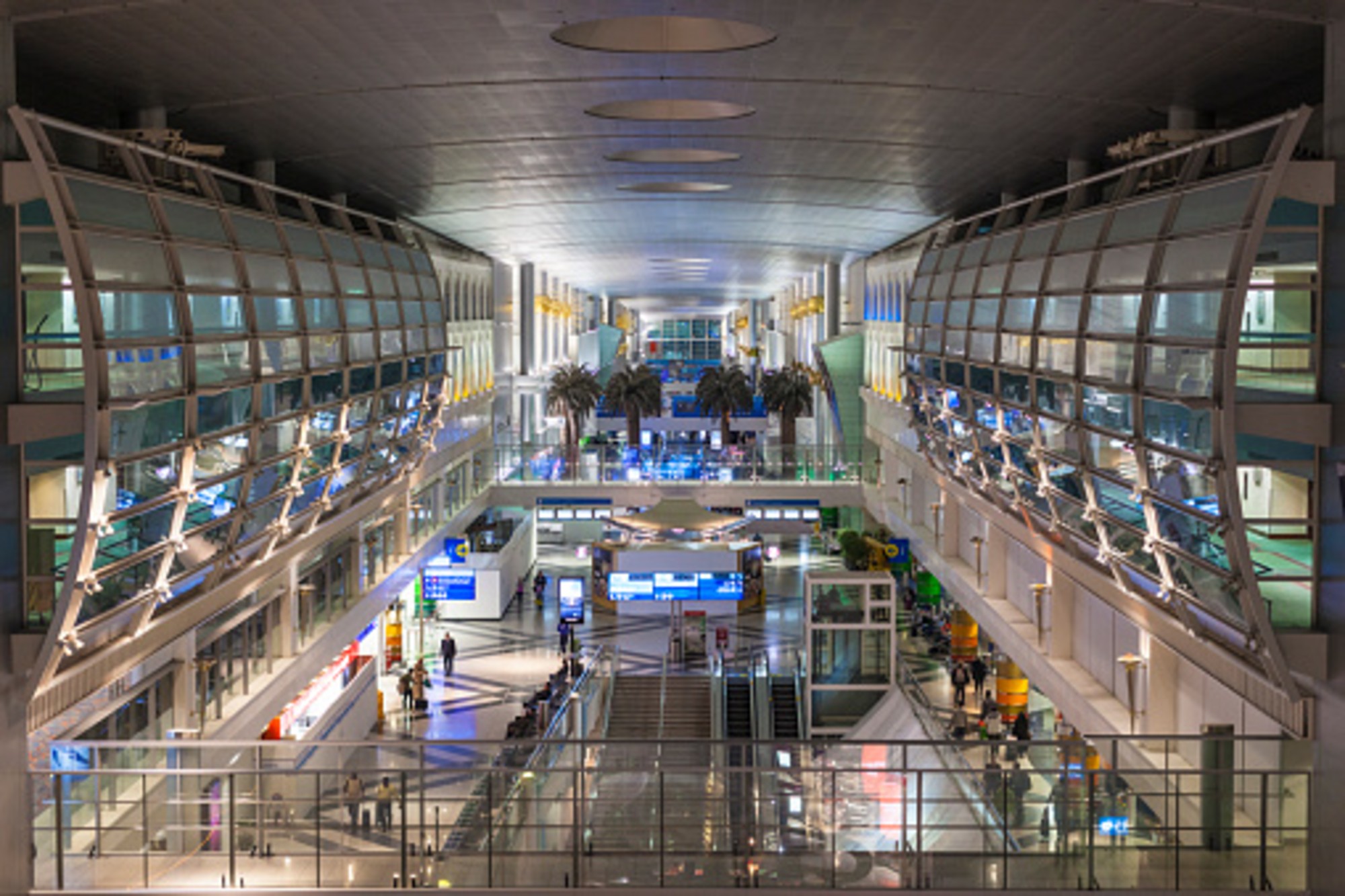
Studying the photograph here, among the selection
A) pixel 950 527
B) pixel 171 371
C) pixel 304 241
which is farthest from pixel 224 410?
pixel 950 527

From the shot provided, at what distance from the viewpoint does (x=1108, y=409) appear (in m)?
16.8

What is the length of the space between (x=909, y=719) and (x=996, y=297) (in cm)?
801

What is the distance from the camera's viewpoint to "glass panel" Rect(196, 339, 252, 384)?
50.9 feet

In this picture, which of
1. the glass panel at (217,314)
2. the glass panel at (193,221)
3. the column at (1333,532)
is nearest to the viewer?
the column at (1333,532)

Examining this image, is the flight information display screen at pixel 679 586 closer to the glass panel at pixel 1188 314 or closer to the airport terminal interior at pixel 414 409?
the airport terminal interior at pixel 414 409

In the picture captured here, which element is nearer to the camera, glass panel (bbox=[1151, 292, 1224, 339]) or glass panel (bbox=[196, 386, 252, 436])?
glass panel (bbox=[1151, 292, 1224, 339])

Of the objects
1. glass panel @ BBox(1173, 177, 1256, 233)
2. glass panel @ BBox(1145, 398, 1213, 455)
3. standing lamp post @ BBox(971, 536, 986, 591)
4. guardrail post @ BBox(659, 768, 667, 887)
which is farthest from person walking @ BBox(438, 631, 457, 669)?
glass panel @ BBox(1173, 177, 1256, 233)

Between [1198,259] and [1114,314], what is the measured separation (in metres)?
2.54

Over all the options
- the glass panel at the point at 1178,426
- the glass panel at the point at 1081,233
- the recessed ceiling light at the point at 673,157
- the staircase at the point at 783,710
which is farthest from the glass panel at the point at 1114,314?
the staircase at the point at 783,710

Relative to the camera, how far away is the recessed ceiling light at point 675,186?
1313 inches

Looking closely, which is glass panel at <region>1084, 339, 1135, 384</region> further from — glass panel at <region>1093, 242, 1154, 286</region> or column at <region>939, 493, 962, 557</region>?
column at <region>939, 493, 962, 557</region>

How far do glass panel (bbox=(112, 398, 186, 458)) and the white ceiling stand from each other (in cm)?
339

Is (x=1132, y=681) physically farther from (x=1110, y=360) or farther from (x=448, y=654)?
(x=448, y=654)

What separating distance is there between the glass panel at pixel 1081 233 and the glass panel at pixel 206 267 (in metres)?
9.22
